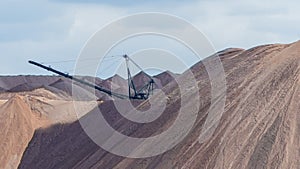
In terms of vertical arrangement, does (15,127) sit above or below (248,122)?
above

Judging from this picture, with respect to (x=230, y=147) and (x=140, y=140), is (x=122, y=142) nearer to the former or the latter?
(x=140, y=140)

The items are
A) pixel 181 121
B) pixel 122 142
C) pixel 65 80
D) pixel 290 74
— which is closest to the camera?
pixel 290 74

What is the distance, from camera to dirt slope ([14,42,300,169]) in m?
37.7

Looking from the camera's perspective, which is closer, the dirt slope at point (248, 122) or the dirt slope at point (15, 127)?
the dirt slope at point (248, 122)

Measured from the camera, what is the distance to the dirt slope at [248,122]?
37.7 meters

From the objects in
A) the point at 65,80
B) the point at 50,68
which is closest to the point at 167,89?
the point at 50,68

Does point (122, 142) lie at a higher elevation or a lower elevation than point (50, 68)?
lower

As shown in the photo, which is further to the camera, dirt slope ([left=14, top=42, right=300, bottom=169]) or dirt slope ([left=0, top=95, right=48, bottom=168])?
dirt slope ([left=0, top=95, right=48, bottom=168])

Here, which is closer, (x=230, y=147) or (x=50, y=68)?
(x=230, y=147)

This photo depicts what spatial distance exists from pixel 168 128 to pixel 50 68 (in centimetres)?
5026

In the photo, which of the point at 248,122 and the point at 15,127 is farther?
the point at 15,127

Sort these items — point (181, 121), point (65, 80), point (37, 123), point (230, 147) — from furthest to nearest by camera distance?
point (65, 80) < point (37, 123) < point (181, 121) < point (230, 147)

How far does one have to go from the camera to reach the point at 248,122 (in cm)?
3994

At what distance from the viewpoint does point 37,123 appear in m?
78.9
